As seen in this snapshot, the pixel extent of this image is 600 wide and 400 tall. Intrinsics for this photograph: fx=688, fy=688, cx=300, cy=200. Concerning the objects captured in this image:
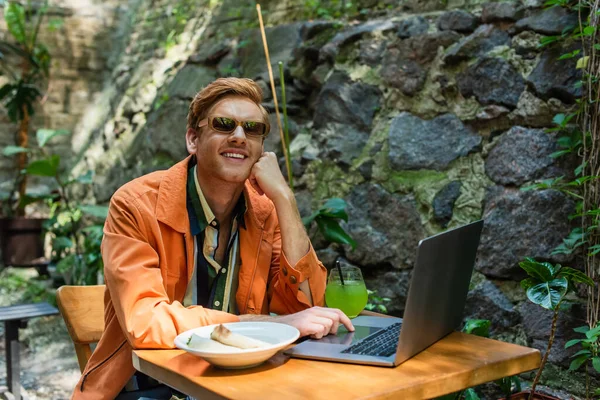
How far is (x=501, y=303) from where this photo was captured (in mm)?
2623

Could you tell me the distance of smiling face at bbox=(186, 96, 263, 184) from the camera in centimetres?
195

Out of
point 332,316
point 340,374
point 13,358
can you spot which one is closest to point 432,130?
point 332,316

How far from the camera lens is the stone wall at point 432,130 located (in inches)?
102

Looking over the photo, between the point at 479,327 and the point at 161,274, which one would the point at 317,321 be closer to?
the point at 161,274

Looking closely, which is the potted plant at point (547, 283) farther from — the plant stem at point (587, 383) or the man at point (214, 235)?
the man at point (214, 235)

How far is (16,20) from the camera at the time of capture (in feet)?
20.2

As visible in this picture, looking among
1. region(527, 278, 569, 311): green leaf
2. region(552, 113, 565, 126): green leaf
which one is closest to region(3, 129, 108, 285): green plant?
region(552, 113, 565, 126): green leaf

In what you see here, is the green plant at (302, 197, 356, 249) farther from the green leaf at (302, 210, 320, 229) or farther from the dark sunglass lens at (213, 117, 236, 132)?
the dark sunglass lens at (213, 117, 236, 132)

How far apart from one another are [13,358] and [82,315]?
1368mm

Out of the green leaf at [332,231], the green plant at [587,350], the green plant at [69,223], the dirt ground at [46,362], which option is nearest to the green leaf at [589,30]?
the green plant at [587,350]

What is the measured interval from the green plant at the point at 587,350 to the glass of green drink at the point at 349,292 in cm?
87

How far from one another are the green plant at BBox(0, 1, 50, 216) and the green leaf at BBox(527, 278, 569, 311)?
4959 millimetres

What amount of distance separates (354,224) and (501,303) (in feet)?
2.51

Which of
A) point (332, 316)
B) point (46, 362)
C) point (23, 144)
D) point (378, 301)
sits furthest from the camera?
point (23, 144)
